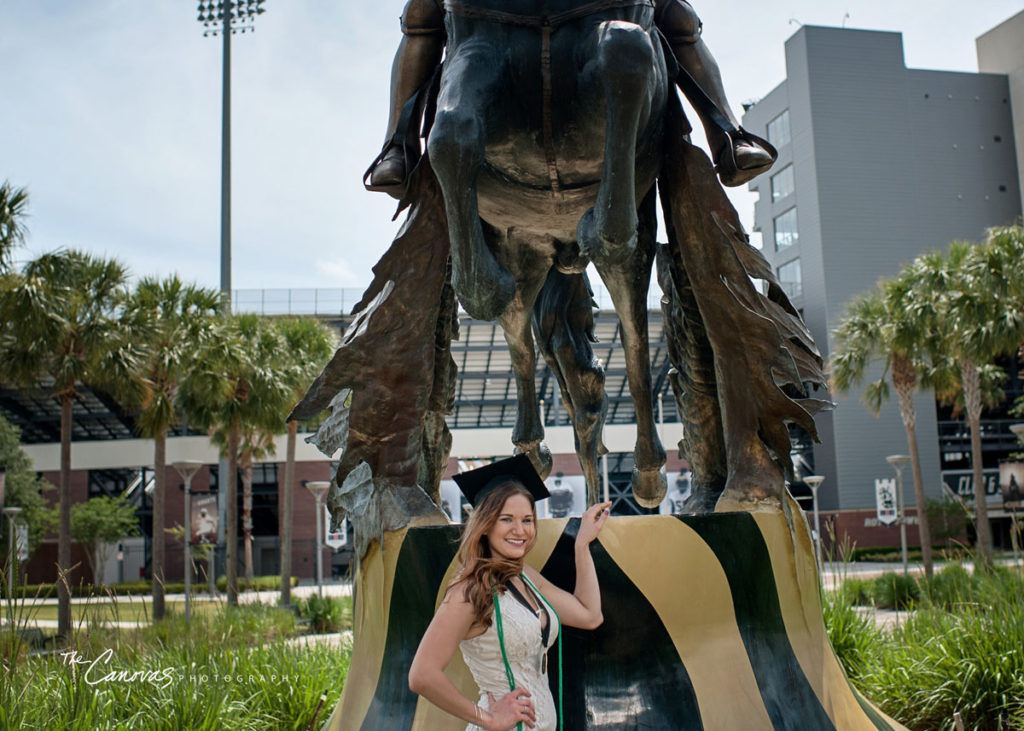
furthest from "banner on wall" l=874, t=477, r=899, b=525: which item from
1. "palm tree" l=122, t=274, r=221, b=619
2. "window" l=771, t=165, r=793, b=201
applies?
"palm tree" l=122, t=274, r=221, b=619

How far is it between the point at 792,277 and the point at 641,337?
1633 inches

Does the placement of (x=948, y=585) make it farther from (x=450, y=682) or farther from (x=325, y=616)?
(x=450, y=682)

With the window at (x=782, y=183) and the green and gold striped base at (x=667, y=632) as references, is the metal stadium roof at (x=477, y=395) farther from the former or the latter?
the green and gold striped base at (x=667, y=632)

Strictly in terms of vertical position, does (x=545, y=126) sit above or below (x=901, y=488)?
above

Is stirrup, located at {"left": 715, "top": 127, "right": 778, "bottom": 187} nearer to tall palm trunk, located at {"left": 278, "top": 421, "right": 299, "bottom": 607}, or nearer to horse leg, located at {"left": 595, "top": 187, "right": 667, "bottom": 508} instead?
horse leg, located at {"left": 595, "top": 187, "right": 667, "bottom": 508}

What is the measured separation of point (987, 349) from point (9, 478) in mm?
31269

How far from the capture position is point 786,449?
365 centimetres

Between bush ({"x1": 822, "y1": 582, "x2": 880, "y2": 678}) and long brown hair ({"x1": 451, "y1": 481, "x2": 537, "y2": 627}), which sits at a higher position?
long brown hair ({"x1": 451, "y1": 481, "x2": 537, "y2": 627})

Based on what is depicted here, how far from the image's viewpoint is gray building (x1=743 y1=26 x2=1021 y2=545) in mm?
40906

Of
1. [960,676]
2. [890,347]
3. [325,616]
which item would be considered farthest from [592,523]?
[890,347]

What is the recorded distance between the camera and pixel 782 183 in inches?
1763

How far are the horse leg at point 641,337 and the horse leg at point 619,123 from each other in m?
0.31

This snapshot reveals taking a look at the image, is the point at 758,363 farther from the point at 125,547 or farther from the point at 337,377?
the point at 125,547

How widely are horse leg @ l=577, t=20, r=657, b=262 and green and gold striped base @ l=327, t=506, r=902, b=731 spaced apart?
988 mm
